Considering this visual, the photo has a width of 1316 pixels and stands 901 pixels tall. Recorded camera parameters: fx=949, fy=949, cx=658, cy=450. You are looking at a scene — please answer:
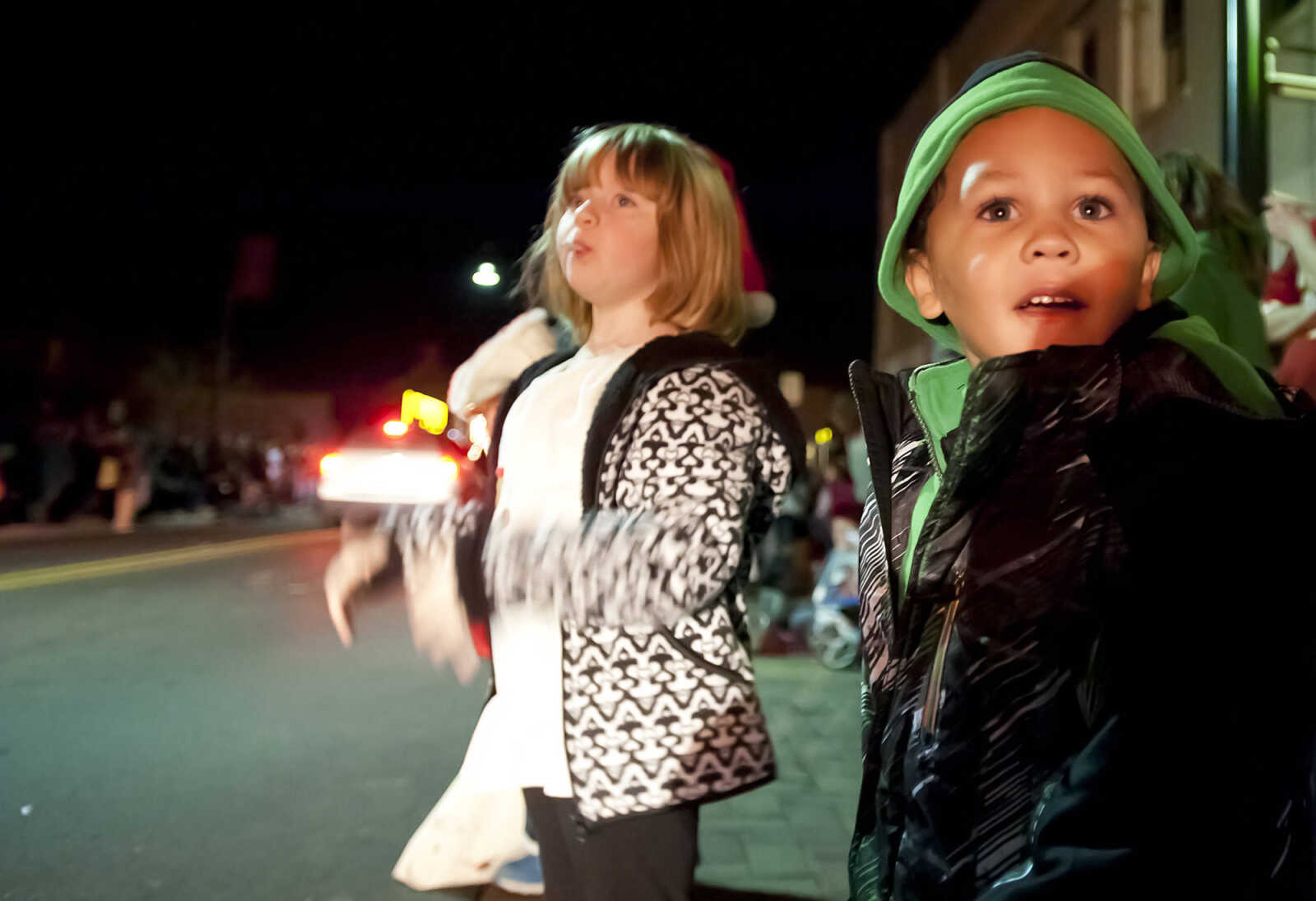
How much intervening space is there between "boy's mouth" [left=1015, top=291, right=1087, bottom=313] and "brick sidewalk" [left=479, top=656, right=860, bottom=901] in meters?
1.68

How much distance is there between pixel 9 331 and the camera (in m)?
21.7

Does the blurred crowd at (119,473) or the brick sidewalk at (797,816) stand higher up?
the blurred crowd at (119,473)

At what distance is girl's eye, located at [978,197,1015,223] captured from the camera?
1.03m

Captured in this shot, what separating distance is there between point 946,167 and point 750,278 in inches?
32.1

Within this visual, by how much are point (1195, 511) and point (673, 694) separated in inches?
32.9

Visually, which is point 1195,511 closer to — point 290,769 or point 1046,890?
point 1046,890

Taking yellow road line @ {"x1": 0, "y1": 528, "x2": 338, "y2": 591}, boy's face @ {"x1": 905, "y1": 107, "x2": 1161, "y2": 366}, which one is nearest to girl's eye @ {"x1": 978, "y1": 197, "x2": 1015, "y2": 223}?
boy's face @ {"x1": 905, "y1": 107, "x2": 1161, "y2": 366}

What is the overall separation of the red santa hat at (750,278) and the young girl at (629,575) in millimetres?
230

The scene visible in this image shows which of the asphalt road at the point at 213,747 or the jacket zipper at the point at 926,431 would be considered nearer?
the jacket zipper at the point at 926,431

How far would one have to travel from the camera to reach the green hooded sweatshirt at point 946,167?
88 centimetres

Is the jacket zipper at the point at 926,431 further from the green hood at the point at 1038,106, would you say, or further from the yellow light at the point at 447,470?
the yellow light at the point at 447,470

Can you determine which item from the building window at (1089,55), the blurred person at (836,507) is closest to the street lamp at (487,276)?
the blurred person at (836,507)

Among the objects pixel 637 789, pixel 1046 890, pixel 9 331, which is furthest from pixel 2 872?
pixel 9 331

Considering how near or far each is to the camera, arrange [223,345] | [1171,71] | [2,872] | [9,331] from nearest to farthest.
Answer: [2,872] < [1171,71] < [9,331] < [223,345]
